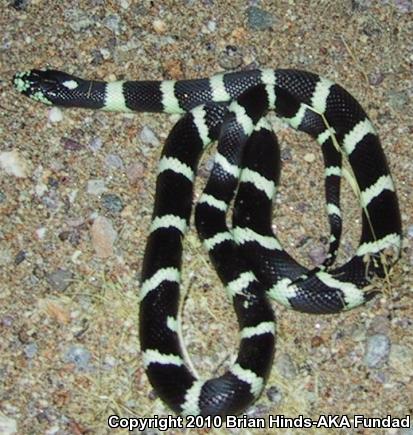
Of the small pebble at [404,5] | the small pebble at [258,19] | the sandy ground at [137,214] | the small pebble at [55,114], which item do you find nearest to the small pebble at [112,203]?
the sandy ground at [137,214]

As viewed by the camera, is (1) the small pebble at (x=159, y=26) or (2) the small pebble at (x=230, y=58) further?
(1) the small pebble at (x=159, y=26)

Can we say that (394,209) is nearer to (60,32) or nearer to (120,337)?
(120,337)

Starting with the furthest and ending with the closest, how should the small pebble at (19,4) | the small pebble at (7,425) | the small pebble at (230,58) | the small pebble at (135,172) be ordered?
the small pebble at (19,4) < the small pebble at (230,58) < the small pebble at (135,172) < the small pebble at (7,425)

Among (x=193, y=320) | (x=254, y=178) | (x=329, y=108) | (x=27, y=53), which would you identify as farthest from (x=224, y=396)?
(x=27, y=53)

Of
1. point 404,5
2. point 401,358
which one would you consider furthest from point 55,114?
point 401,358

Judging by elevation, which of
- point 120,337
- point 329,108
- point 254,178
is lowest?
point 120,337

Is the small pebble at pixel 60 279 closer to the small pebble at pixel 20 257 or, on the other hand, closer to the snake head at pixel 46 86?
the small pebble at pixel 20 257
